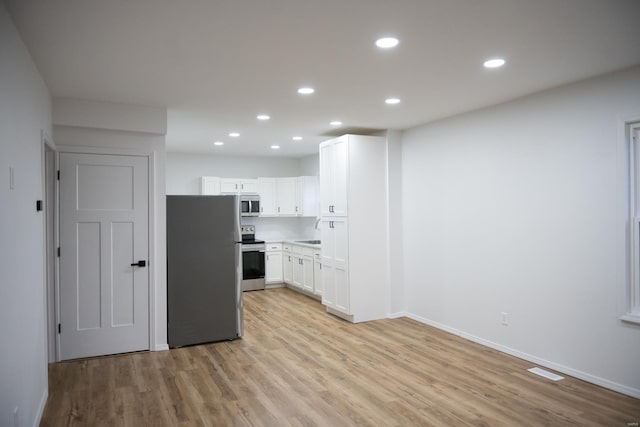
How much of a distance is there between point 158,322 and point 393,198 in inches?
129

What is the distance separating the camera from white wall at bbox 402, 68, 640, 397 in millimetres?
3479

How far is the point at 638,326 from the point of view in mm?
3295

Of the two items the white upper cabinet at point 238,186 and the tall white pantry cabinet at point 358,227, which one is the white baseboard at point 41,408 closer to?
the tall white pantry cabinet at point 358,227

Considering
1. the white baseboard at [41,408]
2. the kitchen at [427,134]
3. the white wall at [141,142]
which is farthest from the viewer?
the white wall at [141,142]

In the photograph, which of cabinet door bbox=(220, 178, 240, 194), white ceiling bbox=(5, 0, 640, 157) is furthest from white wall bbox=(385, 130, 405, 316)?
cabinet door bbox=(220, 178, 240, 194)

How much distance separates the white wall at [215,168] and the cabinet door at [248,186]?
34cm

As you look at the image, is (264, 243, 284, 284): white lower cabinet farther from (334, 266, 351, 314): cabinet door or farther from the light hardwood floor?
the light hardwood floor

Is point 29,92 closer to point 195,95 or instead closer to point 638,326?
point 195,95

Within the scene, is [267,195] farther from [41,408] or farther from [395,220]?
[41,408]

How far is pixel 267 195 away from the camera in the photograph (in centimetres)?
835

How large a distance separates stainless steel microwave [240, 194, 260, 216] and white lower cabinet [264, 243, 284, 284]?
0.67 meters

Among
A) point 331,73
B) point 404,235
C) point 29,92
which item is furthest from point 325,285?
point 29,92

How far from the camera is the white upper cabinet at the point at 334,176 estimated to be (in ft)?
18.6

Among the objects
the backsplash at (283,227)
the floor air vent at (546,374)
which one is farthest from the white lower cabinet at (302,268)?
the floor air vent at (546,374)
